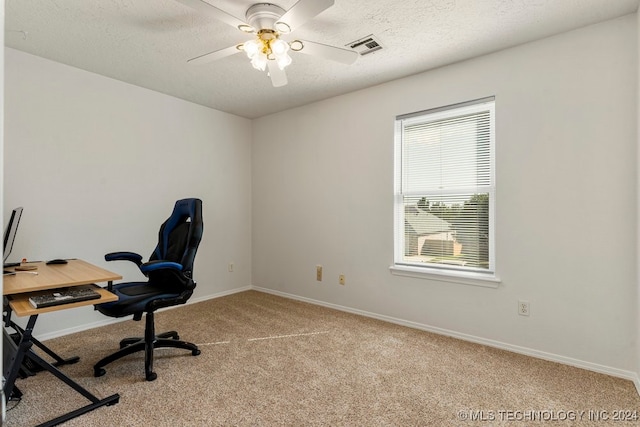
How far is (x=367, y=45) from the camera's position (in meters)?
2.72

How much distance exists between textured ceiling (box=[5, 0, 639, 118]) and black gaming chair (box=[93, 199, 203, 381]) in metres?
1.27

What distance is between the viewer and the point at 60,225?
307 centimetres

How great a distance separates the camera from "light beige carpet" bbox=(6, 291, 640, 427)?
1924 mm

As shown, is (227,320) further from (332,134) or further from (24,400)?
(332,134)

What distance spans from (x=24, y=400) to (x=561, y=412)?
10.1ft

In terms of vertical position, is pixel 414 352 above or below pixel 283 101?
below

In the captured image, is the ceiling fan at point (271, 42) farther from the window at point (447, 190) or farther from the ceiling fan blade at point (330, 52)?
the window at point (447, 190)

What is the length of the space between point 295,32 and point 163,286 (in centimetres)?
213

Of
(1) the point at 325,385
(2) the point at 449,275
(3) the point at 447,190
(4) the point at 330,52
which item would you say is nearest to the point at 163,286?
(1) the point at 325,385

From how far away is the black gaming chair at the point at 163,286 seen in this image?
2.28 meters

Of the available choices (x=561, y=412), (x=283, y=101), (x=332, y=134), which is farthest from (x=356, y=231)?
(x=561, y=412)

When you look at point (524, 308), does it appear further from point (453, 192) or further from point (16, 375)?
point (16, 375)

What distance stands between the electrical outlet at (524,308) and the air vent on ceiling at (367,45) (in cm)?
228

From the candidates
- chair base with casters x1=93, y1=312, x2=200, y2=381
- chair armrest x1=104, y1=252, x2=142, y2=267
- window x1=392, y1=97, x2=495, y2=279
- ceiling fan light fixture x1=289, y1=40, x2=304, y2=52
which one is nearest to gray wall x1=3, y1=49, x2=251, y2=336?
chair armrest x1=104, y1=252, x2=142, y2=267
